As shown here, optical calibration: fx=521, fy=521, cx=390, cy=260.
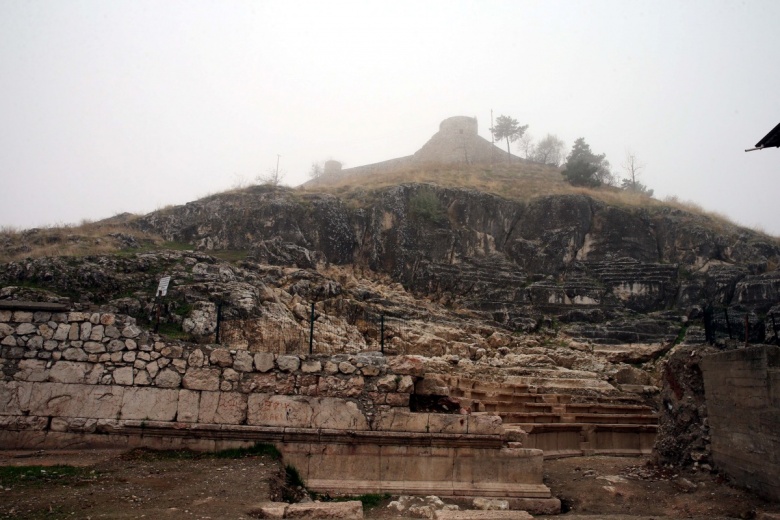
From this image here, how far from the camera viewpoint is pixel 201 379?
816 centimetres

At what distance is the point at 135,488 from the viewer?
6383 mm

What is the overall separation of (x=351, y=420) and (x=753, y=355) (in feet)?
20.7

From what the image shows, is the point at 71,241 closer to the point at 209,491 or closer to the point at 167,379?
the point at 167,379

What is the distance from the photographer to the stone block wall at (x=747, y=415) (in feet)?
24.5

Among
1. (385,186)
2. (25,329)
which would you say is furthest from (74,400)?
(385,186)

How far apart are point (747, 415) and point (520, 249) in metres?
25.1

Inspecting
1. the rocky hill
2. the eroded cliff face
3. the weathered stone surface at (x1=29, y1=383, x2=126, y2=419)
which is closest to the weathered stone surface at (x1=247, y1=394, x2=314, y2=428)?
the weathered stone surface at (x1=29, y1=383, x2=126, y2=419)

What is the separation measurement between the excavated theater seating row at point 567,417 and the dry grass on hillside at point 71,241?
17.2 metres

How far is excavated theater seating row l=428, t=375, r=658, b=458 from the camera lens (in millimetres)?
13877

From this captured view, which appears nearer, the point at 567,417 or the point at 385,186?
the point at 567,417

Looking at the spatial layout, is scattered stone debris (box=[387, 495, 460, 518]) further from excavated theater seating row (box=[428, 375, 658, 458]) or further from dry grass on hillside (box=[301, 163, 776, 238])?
dry grass on hillside (box=[301, 163, 776, 238])

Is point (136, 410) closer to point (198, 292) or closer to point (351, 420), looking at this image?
point (351, 420)

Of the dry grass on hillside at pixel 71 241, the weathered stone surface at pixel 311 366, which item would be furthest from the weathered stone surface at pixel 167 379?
the dry grass on hillside at pixel 71 241

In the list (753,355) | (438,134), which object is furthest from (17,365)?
(438,134)
